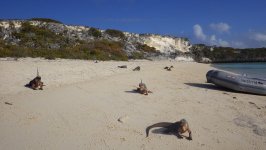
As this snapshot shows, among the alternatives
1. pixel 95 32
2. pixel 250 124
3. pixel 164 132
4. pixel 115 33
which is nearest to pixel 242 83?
pixel 250 124

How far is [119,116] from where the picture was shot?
7.57m

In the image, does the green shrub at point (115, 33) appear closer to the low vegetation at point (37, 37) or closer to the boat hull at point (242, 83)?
→ the low vegetation at point (37, 37)

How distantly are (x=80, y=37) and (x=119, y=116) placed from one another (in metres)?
27.7

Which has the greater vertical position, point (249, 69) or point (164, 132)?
point (164, 132)

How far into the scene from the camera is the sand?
19.8 ft

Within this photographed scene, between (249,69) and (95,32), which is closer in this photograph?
(249,69)

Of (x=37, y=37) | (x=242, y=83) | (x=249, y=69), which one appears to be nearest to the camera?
(x=242, y=83)

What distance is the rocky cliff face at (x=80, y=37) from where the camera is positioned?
29.3 meters

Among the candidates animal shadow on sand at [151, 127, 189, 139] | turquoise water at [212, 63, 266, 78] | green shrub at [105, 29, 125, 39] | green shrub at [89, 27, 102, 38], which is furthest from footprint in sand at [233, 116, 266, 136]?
green shrub at [105, 29, 125, 39]

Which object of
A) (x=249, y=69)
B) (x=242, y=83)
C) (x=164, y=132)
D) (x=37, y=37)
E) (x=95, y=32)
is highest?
(x=95, y=32)

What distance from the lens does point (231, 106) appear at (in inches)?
356

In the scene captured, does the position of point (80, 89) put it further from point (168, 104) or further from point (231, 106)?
point (231, 106)

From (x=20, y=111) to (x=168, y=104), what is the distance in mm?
3830

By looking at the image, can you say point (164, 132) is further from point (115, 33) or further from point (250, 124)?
point (115, 33)
